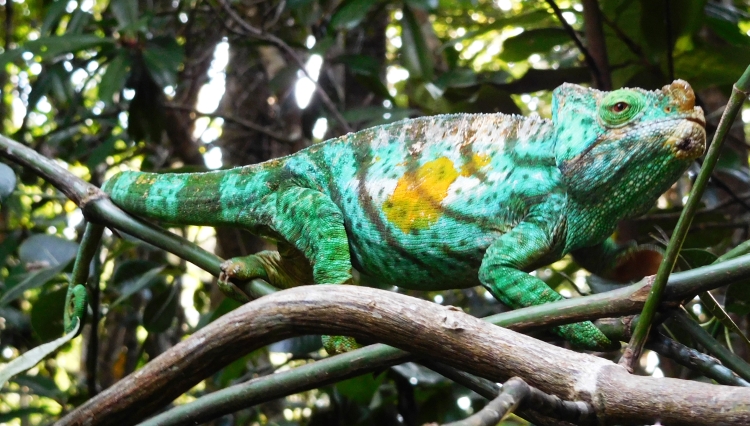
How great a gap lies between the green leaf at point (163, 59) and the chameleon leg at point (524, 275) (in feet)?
5.60

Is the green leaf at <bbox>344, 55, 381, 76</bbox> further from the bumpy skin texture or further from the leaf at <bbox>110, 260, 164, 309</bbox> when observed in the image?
the bumpy skin texture

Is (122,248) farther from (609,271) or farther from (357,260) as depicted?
(609,271)

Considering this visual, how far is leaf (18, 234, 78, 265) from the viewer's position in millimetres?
2115

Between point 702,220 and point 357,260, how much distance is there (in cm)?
128

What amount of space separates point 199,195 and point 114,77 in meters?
1.28

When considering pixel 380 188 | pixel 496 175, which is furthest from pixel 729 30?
pixel 380 188

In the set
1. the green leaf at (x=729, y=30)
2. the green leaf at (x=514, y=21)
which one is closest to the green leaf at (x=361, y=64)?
the green leaf at (x=514, y=21)

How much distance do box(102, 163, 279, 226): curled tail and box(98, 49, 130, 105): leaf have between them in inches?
44.4

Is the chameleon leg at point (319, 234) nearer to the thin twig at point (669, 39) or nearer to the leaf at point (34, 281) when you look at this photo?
the leaf at point (34, 281)

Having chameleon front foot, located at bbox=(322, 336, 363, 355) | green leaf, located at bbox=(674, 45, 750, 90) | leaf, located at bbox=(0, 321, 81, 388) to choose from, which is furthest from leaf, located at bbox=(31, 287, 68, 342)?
green leaf, located at bbox=(674, 45, 750, 90)

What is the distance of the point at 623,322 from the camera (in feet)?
3.47

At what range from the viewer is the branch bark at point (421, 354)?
723mm

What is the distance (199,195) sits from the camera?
1569 millimetres

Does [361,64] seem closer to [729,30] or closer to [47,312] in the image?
[729,30]
